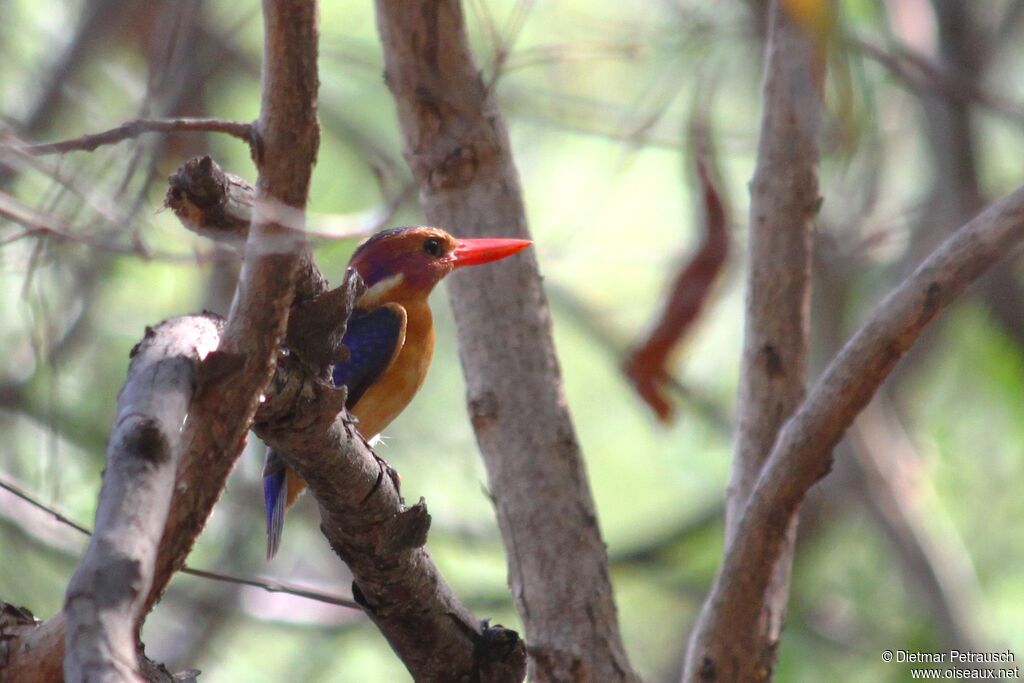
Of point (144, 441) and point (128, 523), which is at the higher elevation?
point (144, 441)

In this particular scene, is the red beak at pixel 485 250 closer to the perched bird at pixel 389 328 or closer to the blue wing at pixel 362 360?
the perched bird at pixel 389 328

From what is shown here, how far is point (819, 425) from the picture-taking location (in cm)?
251

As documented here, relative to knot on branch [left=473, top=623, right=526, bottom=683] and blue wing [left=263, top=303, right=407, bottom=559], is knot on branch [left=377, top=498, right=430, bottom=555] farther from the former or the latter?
blue wing [left=263, top=303, right=407, bottom=559]

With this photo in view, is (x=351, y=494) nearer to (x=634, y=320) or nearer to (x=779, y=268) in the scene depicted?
(x=779, y=268)

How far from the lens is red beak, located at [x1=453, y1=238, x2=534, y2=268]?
3.16m

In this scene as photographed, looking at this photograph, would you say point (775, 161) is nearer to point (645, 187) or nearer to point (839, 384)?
point (839, 384)

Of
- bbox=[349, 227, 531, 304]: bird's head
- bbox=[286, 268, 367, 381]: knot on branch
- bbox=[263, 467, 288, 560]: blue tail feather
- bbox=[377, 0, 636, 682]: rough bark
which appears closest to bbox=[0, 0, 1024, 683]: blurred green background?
bbox=[377, 0, 636, 682]: rough bark

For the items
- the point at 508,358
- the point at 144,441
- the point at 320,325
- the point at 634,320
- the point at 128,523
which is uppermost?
the point at 634,320

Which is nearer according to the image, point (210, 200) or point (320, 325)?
point (210, 200)

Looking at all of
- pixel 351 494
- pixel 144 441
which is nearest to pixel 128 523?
pixel 144 441

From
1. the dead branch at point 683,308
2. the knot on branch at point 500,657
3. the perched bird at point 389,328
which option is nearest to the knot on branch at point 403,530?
the knot on branch at point 500,657

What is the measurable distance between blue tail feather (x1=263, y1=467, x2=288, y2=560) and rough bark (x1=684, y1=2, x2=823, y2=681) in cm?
123

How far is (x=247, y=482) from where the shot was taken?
230 inches

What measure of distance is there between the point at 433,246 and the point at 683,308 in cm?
81
